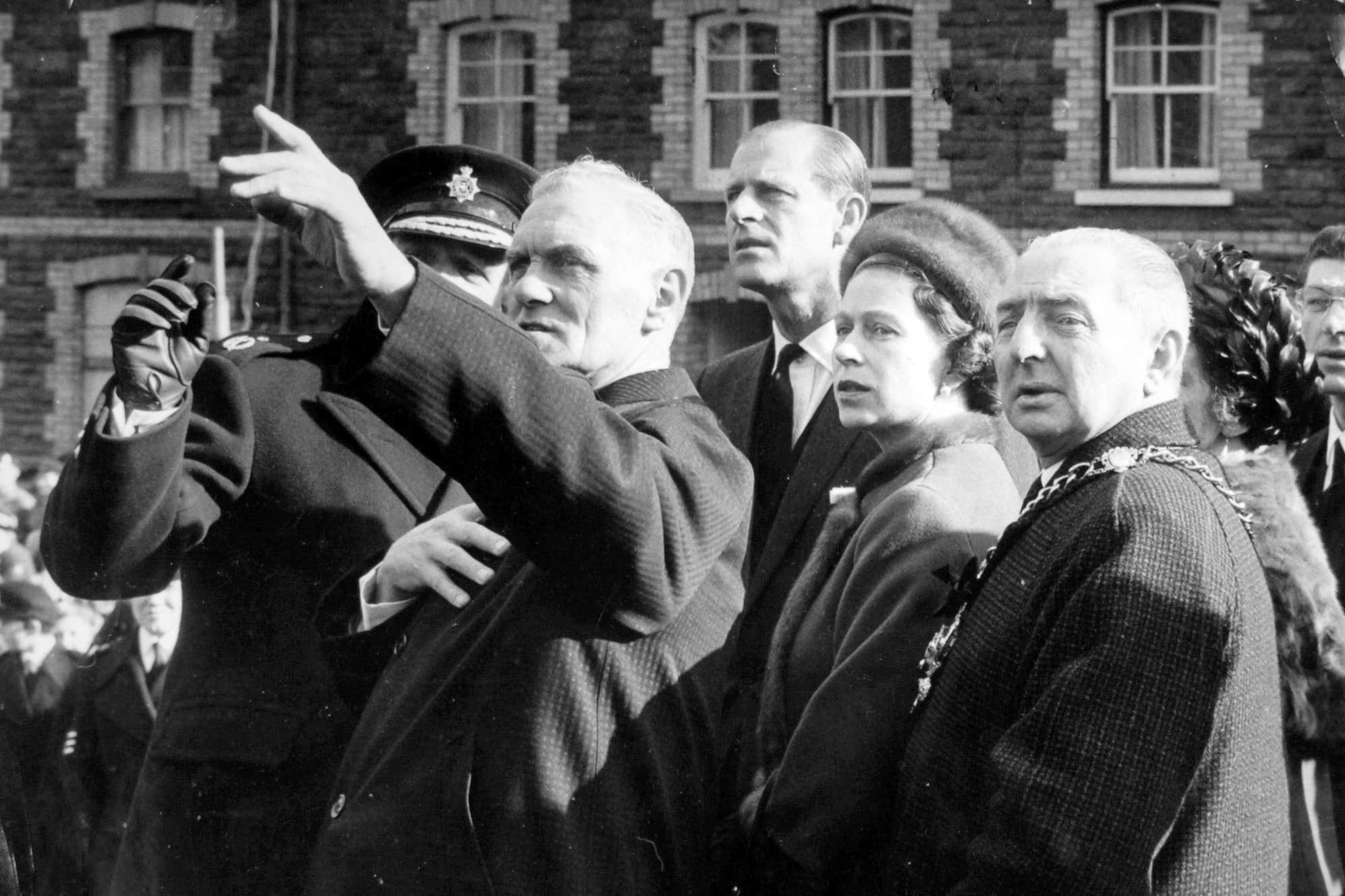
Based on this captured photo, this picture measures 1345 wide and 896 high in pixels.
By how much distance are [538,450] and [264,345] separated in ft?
3.81

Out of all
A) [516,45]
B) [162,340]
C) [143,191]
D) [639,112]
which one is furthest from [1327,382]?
[143,191]

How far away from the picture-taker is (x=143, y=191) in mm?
14492

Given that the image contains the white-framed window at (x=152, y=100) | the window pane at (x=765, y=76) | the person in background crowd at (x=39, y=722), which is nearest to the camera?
the person in background crowd at (x=39, y=722)

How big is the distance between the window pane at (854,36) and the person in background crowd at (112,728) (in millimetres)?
7654

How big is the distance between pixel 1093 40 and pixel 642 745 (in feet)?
33.7

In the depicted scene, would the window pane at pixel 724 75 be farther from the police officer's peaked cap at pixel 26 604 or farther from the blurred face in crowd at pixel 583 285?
the blurred face in crowd at pixel 583 285

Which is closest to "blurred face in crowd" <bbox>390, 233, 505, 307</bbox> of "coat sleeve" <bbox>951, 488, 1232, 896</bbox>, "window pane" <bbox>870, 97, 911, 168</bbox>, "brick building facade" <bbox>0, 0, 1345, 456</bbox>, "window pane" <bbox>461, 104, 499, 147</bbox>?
"coat sleeve" <bbox>951, 488, 1232, 896</bbox>

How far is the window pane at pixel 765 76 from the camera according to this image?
39.0 ft

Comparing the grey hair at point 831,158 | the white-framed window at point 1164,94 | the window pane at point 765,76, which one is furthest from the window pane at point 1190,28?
the grey hair at point 831,158

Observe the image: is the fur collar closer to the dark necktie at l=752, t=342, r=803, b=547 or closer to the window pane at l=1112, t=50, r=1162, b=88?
the dark necktie at l=752, t=342, r=803, b=547

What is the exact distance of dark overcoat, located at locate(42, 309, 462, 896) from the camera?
2.73 m

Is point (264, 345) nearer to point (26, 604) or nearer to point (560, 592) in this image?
point (560, 592)

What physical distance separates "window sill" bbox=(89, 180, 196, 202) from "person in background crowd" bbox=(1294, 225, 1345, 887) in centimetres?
1191

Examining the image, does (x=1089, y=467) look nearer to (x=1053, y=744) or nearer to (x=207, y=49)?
(x=1053, y=744)
